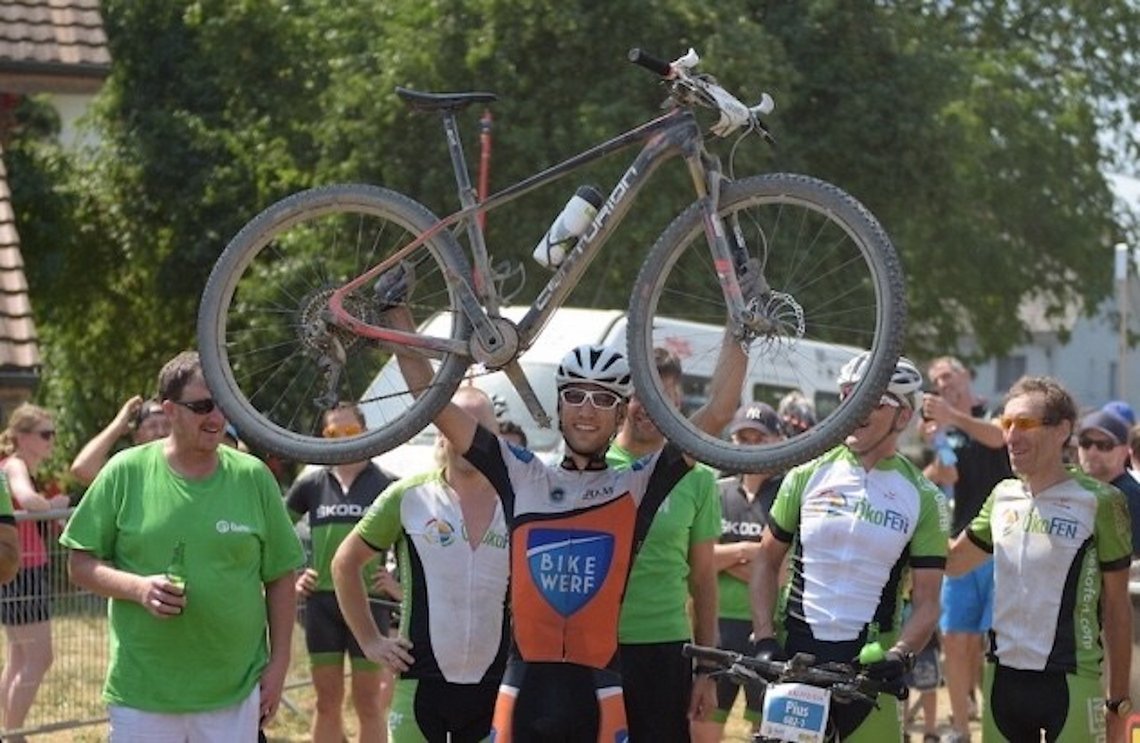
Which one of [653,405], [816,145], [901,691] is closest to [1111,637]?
[901,691]

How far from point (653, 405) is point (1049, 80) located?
26.0m

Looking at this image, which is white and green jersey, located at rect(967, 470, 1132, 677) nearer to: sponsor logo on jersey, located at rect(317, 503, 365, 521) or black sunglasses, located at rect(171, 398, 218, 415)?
black sunglasses, located at rect(171, 398, 218, 415)

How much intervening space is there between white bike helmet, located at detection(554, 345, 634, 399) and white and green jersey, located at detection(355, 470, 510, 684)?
1.03 meters

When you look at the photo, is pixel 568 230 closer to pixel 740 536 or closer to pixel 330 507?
pixel 740 536

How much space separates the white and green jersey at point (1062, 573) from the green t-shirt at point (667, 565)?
1054mm

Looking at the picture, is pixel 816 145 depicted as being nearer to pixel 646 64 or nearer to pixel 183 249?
pixel 183 249

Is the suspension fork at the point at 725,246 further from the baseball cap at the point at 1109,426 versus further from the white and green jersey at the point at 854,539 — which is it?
the baseball cap at the point at 1109,426

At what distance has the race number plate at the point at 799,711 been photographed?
250 inches

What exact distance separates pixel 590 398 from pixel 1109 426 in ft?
10.9

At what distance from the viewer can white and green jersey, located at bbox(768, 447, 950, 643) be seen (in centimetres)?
689

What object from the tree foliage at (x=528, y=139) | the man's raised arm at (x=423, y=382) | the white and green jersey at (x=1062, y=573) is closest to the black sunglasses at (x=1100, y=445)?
the white and green jersey at (x=1062, y=573)

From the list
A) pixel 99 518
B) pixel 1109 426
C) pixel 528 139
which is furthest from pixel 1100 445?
pixel 528 139

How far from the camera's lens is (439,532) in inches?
277

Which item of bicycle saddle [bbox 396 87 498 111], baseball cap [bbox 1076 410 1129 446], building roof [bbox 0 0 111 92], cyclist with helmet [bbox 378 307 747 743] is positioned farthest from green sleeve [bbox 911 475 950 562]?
building roof [bbox 0 0 111 92]
